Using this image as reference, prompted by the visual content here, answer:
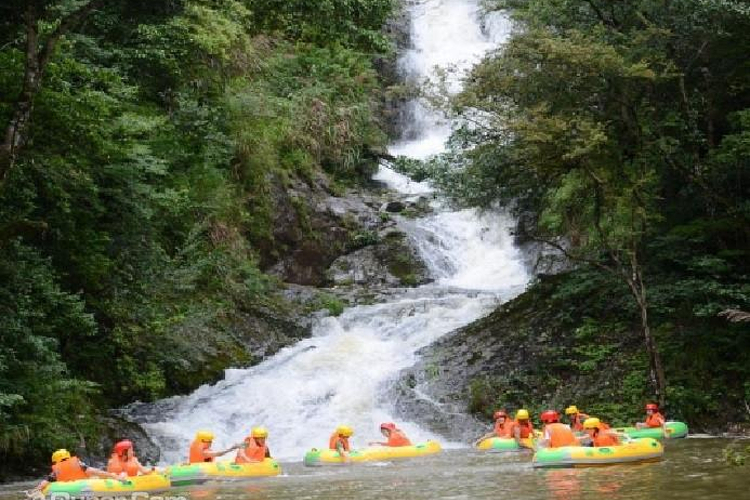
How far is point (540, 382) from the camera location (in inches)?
663

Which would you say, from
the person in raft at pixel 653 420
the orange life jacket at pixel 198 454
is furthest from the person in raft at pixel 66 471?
the person in raft at pixel 653 420

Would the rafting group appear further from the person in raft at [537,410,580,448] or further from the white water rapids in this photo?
the white water rapids

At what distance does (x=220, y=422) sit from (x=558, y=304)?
7444 millimetres

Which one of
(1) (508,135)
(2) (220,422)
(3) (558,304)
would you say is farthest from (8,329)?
(3) (558,304)

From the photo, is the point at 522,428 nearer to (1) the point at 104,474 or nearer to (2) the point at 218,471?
(2) the point at 218,471

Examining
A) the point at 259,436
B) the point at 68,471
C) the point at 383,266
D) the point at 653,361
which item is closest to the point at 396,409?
the point at 653,361

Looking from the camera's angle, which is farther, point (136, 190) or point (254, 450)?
point (136, 190)

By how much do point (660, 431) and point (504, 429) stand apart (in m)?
2.50

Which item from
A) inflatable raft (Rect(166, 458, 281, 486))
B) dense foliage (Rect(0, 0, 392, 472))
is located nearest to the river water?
inflatable raft (Rect(166, 458, 281, 486))

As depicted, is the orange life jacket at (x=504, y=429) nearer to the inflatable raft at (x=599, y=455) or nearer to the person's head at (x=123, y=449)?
the inflatable raft at (x=599, y=455)

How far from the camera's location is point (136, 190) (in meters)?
15.6

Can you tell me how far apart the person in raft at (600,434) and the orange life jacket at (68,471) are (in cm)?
651

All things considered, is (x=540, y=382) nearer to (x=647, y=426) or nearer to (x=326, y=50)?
(x=647, y=426)

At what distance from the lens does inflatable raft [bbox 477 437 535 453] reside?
46.2 ft
